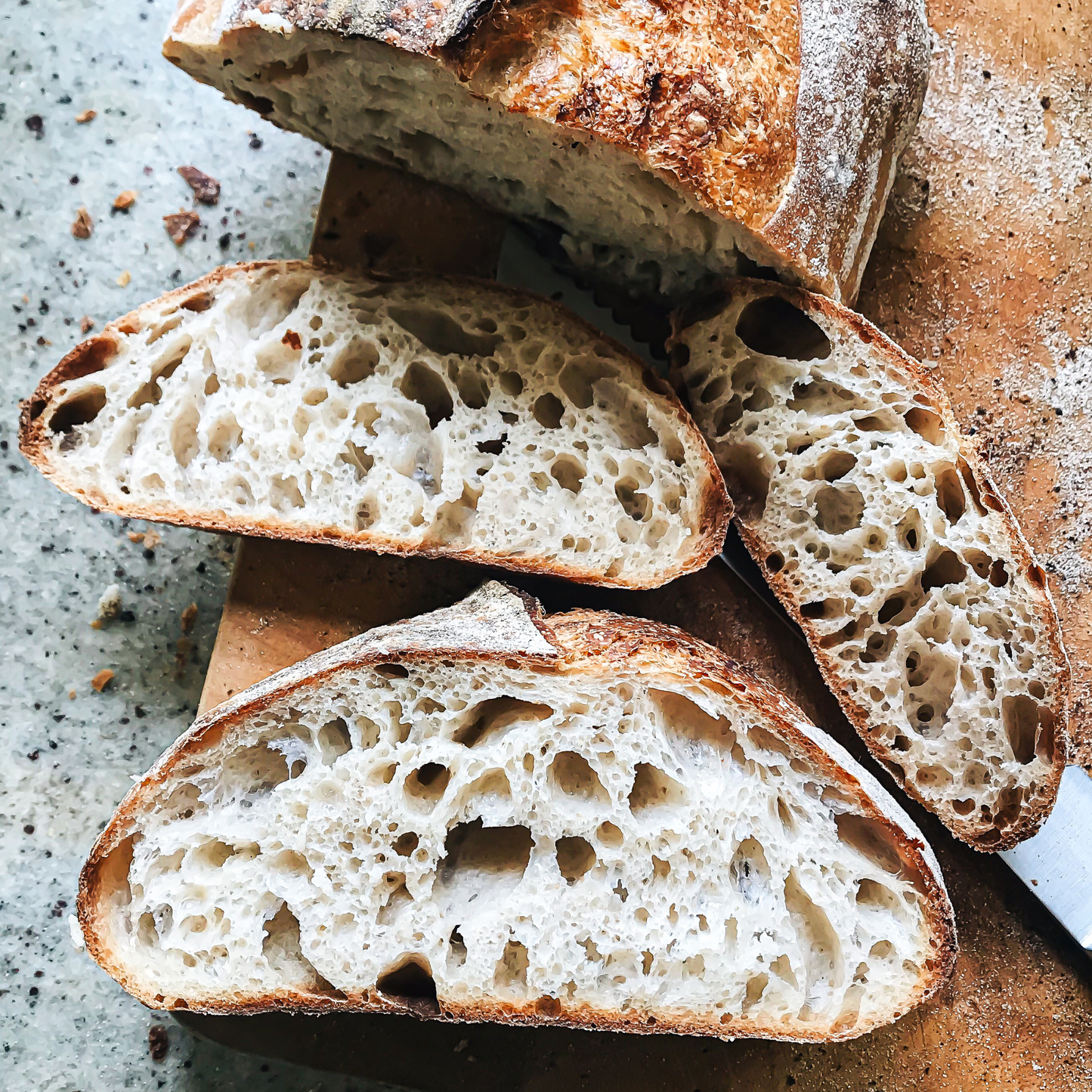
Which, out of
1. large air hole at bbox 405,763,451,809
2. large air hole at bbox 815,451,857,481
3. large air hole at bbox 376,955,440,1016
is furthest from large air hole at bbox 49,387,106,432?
large air hole at bbox 815,451,857,481

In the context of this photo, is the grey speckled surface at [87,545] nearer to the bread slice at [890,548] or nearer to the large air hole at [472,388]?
the large air hole at [472,388]

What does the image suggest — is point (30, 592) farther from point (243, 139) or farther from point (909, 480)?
point (909, 480)

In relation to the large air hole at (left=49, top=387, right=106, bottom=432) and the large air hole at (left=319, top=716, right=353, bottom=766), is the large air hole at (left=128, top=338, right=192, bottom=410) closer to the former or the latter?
the large air hole at (left=49, top=387, right=106, bottom=432)

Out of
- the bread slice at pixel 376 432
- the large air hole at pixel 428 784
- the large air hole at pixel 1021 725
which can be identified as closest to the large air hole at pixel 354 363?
the bread slice at pixel 376 432

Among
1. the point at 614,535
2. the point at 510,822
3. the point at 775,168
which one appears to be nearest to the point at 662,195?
the point at 775,168

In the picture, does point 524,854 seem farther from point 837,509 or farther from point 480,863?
point 837,509

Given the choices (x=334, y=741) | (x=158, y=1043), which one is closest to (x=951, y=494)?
(x=334, y=741)
